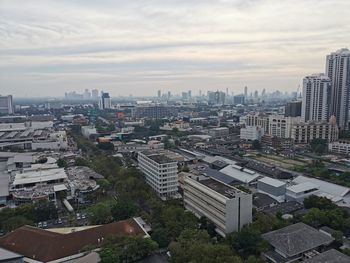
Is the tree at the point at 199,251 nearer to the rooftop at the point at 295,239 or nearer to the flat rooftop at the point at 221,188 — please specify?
the rooftop at the point at 295,239

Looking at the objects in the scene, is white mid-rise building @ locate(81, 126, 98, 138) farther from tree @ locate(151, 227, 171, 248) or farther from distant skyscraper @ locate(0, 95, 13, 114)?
distant skyscraper @ locate(0, 95, 13, 114)

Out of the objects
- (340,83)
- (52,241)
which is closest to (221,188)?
(52,241)

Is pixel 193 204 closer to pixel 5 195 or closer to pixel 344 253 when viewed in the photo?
pixel 344 253

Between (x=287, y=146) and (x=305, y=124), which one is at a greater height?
(x=305, y=124)

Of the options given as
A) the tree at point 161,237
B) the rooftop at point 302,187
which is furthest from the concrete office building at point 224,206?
the rooftop at point 302,187

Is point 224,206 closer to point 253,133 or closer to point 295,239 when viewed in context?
point 295,239

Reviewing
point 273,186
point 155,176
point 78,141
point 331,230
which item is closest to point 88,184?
point 155,176
